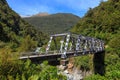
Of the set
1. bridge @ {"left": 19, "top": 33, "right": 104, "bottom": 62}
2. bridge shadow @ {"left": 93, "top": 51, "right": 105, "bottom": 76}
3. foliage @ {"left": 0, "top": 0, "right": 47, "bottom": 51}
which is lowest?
bridge shadow @ {"left": 93, "top": 51, "right": 105, "bottom": 76}

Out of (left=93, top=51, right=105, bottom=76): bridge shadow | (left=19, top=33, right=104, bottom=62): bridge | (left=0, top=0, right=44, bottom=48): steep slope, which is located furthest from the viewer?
(left=0, top=0, right=44, bottom=48): steep slope

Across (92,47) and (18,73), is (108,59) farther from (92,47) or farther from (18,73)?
(18,73)

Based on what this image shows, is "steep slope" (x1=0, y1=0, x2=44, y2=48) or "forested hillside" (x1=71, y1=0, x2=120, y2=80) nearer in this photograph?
"forested hillside" (x1=71, y1=0, x2=120, y2=80)

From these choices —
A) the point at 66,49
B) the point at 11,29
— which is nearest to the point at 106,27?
the point at 66,49

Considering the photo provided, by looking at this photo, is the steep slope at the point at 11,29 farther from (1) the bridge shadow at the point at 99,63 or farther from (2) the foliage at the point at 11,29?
(1) the bridge shadow at the point at 99,63

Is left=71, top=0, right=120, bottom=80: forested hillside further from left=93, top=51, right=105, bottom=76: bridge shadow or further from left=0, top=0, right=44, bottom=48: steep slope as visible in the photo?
left=0, top=0, right=44, bottom=48: steep slope

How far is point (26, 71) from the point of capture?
103 ft

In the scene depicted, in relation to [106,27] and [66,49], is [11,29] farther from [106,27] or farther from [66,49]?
[66,49]

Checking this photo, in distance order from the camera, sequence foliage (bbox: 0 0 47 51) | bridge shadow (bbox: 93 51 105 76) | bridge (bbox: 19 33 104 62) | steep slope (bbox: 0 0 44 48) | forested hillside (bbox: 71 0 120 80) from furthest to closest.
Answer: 1. foliage (bbox: 0 0 47 51)
2. steep slope (bbox: 0 0 44 48)
3. forested hillside (bbox: 71 0 120 80)
4. bridge shadow (bbox: 93 51 105 76)
5. bridge (bbox: 19 33 104 62)

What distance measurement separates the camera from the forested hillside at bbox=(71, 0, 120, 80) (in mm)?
81338

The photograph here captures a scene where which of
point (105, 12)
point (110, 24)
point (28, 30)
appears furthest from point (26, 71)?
point (28, 30)

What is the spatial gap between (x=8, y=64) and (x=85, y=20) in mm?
89413

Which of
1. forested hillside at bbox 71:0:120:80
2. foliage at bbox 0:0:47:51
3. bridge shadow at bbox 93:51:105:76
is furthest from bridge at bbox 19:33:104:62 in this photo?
foliage at bbox 0:0:47:51

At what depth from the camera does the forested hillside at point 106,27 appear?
81.3 metres
